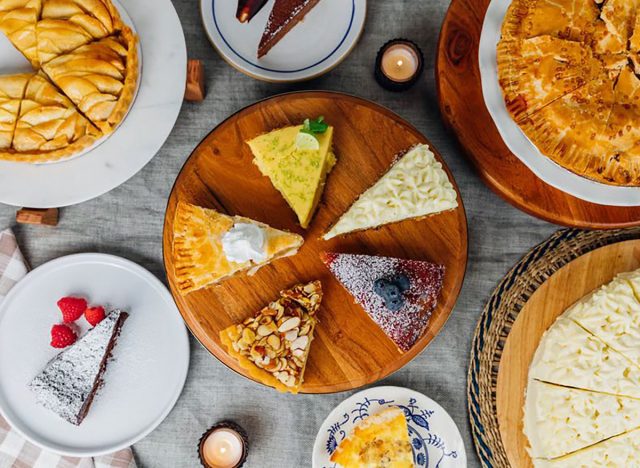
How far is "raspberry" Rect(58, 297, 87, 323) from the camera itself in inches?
101

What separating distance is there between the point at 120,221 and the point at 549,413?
6.93 ft

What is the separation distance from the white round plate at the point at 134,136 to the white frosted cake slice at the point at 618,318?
6.35 feet

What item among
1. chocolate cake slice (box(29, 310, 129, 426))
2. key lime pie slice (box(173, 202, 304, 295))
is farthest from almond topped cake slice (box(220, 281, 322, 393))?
chocolate cake slice (box(29, 310, 129, 426))

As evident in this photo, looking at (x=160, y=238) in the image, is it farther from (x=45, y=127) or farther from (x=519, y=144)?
(x=519, y=144)

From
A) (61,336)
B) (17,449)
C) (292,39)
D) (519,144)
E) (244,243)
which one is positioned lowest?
(17,449)

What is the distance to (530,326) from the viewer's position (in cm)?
250

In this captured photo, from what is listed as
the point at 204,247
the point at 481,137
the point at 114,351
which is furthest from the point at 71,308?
the point at 481,137

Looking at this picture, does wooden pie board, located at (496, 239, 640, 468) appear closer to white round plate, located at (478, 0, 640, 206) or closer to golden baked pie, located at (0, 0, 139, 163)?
white round plate, located at (478, 0, 640, 206)

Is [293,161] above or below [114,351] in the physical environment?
above

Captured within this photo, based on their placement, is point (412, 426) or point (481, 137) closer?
point (481, 137)

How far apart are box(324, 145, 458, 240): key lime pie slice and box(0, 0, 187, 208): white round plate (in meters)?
0.88

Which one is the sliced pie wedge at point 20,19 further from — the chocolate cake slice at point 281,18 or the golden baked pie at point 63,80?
the chocolate cake slice at point 281,18

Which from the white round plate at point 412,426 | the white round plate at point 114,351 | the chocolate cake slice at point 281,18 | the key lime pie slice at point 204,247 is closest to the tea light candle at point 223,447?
the white round plate at point 114,351

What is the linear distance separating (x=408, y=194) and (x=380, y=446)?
1.14 meters
